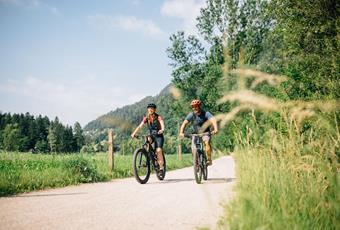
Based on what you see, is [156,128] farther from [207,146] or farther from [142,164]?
[207,146]

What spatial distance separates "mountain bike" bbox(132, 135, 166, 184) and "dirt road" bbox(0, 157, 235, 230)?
1.64 metres

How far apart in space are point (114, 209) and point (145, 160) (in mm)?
4389

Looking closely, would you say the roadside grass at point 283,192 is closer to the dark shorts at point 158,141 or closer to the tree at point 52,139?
the dark shorts at point 158,141

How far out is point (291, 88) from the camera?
1147 cm

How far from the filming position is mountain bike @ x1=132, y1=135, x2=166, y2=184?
32.1ft

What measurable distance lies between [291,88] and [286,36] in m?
8.01

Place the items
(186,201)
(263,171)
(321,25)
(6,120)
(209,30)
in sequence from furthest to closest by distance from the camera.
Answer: (6,120) → (209,30) → (321,25) → (186,201) → (263,171)

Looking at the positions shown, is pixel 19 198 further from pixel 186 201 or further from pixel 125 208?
pixel 186 201

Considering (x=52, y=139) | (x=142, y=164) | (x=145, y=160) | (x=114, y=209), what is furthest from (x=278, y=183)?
(x=52, y=139)

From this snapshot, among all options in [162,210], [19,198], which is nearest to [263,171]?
[162,210]

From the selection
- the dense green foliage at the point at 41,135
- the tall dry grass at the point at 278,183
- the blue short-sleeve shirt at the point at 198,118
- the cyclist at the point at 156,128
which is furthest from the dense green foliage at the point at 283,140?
the dense green foliage at the point at 41,135

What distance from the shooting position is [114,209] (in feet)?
19.0

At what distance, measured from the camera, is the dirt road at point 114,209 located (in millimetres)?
4684

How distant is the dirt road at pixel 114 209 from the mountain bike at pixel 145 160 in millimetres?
1640
